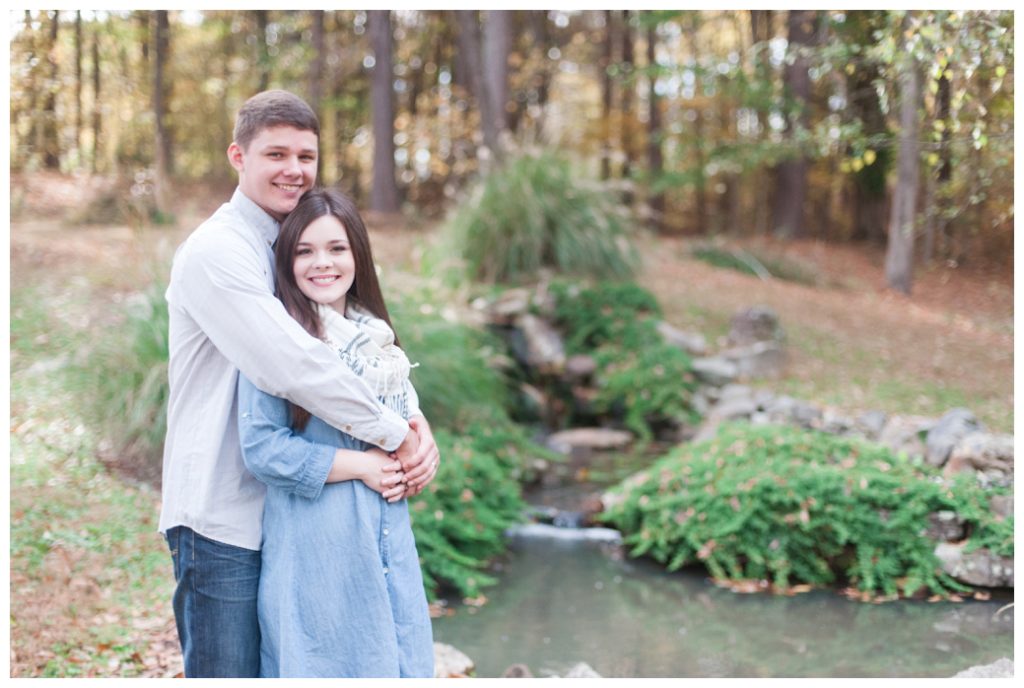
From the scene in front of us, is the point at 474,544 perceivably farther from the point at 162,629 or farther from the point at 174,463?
the point at 174,463

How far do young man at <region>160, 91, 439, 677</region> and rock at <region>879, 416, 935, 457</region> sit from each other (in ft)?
14.2

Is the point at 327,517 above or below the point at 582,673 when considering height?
above

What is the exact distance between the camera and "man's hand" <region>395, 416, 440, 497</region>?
224cm

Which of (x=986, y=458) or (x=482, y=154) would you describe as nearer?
(x=986, y=458)

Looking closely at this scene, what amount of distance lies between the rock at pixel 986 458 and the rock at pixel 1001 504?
14 cm

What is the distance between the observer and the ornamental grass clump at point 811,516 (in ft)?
15.1

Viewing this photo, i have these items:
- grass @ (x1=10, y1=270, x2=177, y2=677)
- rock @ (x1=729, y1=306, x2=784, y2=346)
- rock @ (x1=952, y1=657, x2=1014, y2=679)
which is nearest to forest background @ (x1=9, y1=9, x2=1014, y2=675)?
grass @ (x1=10, y1=270, x2=177, y2=677)

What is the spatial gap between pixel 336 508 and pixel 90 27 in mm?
12974

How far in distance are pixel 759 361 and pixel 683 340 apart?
698 mm

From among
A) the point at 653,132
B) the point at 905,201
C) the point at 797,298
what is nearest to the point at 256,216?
the point at 797,298

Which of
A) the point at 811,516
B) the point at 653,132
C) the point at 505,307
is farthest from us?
the point at 653,132

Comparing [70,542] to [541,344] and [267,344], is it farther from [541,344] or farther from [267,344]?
[541,344]

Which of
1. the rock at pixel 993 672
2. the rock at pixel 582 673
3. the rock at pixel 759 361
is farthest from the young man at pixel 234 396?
the rock at pixel 759 361

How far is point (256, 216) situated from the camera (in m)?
2.36
